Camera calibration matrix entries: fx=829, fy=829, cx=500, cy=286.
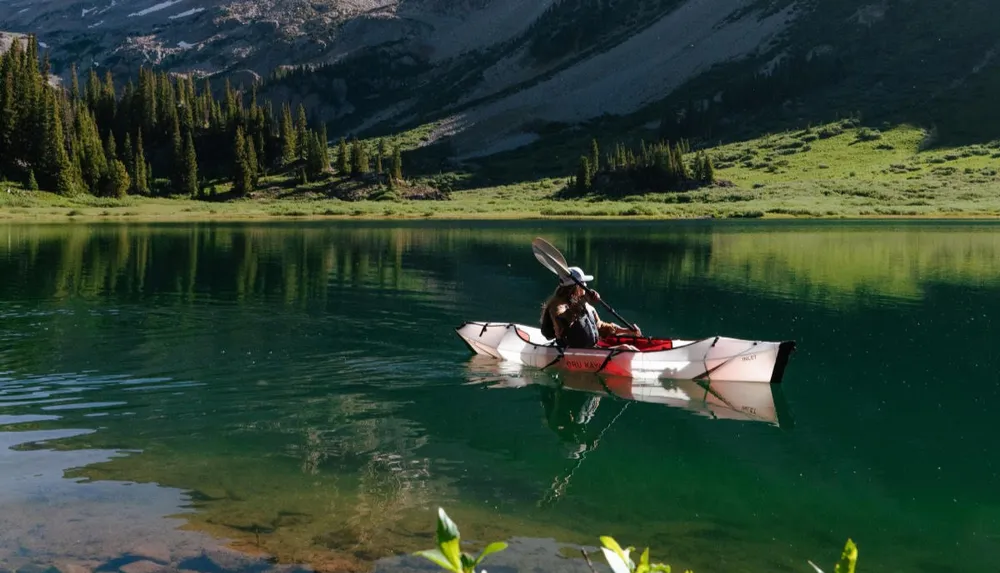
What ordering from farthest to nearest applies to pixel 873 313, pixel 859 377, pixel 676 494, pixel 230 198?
pixel 230 198
pixel 873 313
pixel 859 377
pixel 676 494

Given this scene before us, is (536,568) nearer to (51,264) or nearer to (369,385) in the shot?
(369,385)

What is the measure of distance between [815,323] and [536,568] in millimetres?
24628

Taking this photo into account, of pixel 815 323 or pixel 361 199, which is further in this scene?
pixel 361 199

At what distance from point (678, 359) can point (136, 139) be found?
177 meters

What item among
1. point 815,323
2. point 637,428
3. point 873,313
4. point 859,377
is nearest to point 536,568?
point 637,428

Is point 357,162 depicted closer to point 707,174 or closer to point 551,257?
point 707,174

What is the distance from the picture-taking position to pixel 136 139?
6924 inches

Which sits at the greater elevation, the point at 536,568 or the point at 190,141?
the point at 190,141

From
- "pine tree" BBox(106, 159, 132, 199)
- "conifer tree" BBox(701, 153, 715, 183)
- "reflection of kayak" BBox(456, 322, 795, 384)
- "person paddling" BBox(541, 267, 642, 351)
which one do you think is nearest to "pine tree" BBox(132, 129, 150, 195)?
"pine tree" BBox(106, 159, 132, 199)

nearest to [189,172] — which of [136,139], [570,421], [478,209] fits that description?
[136,139]

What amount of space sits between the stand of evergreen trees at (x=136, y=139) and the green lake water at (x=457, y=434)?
103974 millimetres

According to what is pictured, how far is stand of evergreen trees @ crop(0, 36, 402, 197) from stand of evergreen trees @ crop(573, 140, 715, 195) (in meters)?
39.7

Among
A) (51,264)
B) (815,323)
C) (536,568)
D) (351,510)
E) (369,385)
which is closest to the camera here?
(536,568)

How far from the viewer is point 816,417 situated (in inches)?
776
